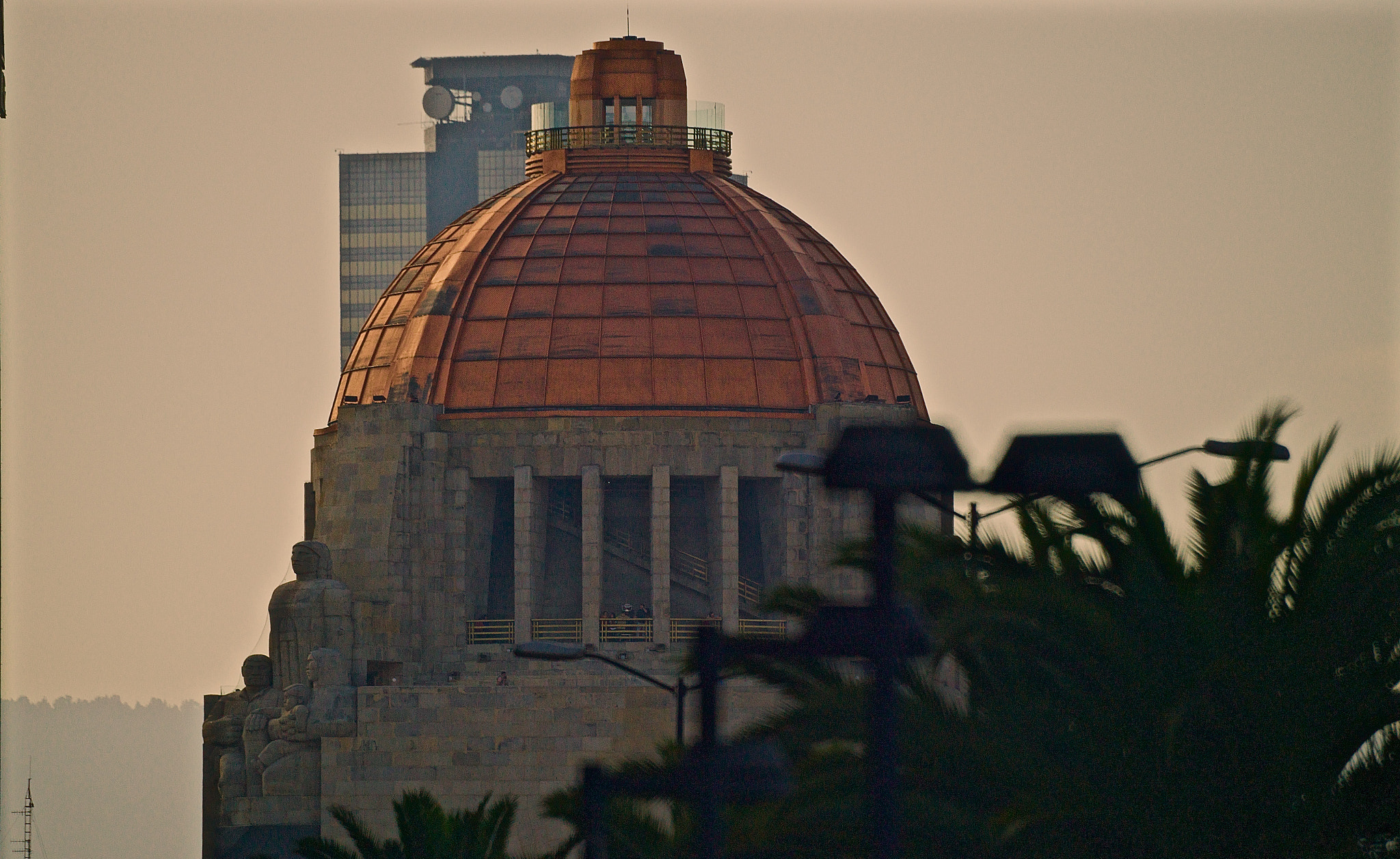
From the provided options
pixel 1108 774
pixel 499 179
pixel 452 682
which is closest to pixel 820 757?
pixel 1108 774

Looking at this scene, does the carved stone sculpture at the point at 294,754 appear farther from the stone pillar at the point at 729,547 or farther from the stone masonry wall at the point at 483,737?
the stone pillar at the point at 729,547

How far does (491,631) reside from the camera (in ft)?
226

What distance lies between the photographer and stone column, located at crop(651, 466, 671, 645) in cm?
6781

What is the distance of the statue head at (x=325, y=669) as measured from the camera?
63.1 m

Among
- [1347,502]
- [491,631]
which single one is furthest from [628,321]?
[1347,502]

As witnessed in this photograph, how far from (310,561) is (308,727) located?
4.81 metres

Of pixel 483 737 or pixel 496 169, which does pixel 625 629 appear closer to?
pixel 483 737

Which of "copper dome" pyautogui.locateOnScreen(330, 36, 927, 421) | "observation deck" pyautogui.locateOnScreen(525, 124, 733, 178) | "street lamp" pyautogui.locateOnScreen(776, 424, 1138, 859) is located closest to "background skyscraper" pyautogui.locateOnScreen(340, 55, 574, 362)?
"observation deck" pyautogui.locateOnScreen(525, 124, 733, 178)

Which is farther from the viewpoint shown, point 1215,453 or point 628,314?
point 628,314

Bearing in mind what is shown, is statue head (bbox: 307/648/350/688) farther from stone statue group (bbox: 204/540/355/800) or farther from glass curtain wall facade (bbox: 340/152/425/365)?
glass curtain wall facade (bbox: 340/152/425/365)

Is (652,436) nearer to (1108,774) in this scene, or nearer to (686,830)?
(686,830)

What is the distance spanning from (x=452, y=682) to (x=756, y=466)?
27.3 ft

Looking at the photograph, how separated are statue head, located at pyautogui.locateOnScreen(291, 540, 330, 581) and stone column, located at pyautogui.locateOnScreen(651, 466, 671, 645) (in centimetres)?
731

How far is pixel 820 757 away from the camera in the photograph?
33750mm
